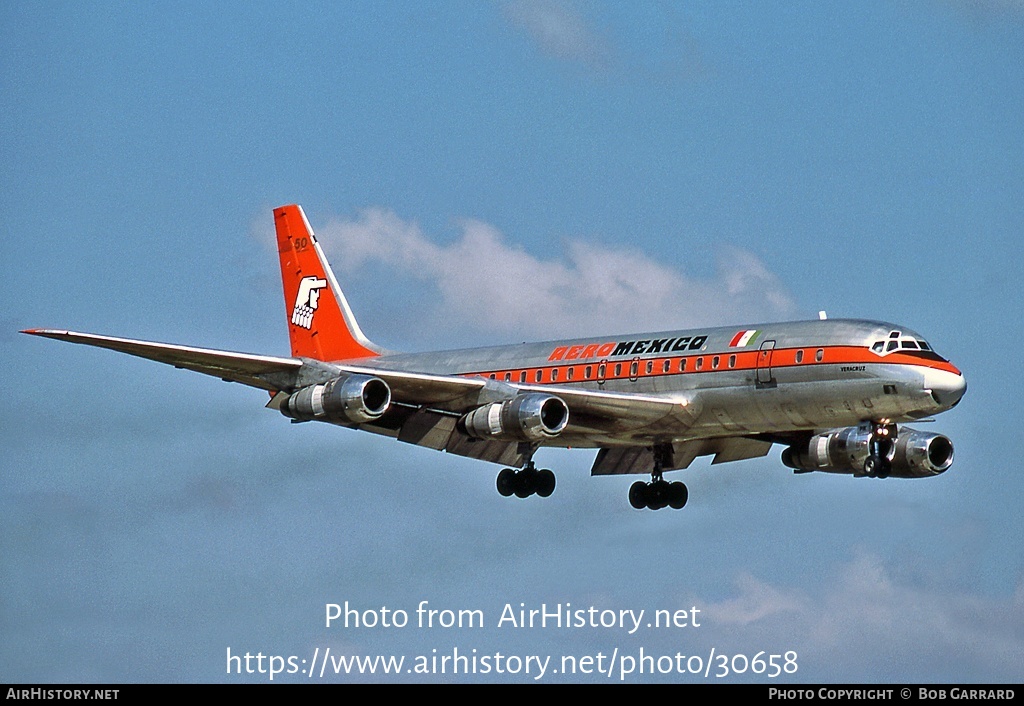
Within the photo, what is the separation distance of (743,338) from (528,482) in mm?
8927

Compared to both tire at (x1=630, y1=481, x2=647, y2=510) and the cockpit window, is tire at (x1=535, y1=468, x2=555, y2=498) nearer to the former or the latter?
tire at (x1=630, y1=481, x2=647, y2=510)

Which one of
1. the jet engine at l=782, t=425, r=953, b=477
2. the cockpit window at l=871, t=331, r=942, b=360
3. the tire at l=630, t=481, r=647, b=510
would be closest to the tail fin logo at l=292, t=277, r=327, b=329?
the tire at l=630, t=481, r=647, b=510

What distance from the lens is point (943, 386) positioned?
183 ft

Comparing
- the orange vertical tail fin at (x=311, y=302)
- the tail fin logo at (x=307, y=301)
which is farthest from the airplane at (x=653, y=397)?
the tail fin logo at (x=307, y=301)

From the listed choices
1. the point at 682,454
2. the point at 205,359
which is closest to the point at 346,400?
the point at 205,359

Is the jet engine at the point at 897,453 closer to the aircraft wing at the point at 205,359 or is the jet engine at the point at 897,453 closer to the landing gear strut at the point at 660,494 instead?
the landing gear strut at the point at 660,494

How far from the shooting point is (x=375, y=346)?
71062 millimetres

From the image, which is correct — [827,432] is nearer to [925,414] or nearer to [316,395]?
[925,414]

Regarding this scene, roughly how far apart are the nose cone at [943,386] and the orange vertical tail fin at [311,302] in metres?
21.5

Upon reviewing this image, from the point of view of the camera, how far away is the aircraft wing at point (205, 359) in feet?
188

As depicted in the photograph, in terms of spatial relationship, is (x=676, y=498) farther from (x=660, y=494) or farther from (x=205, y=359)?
(x=205, y=359)

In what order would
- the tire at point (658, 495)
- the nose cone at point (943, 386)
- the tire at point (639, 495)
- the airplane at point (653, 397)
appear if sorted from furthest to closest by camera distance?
the tire at point (639, 495) < the tire at point (658, 495) < the airplane at point (653, 397) < the nose cone at point (943, 386)
